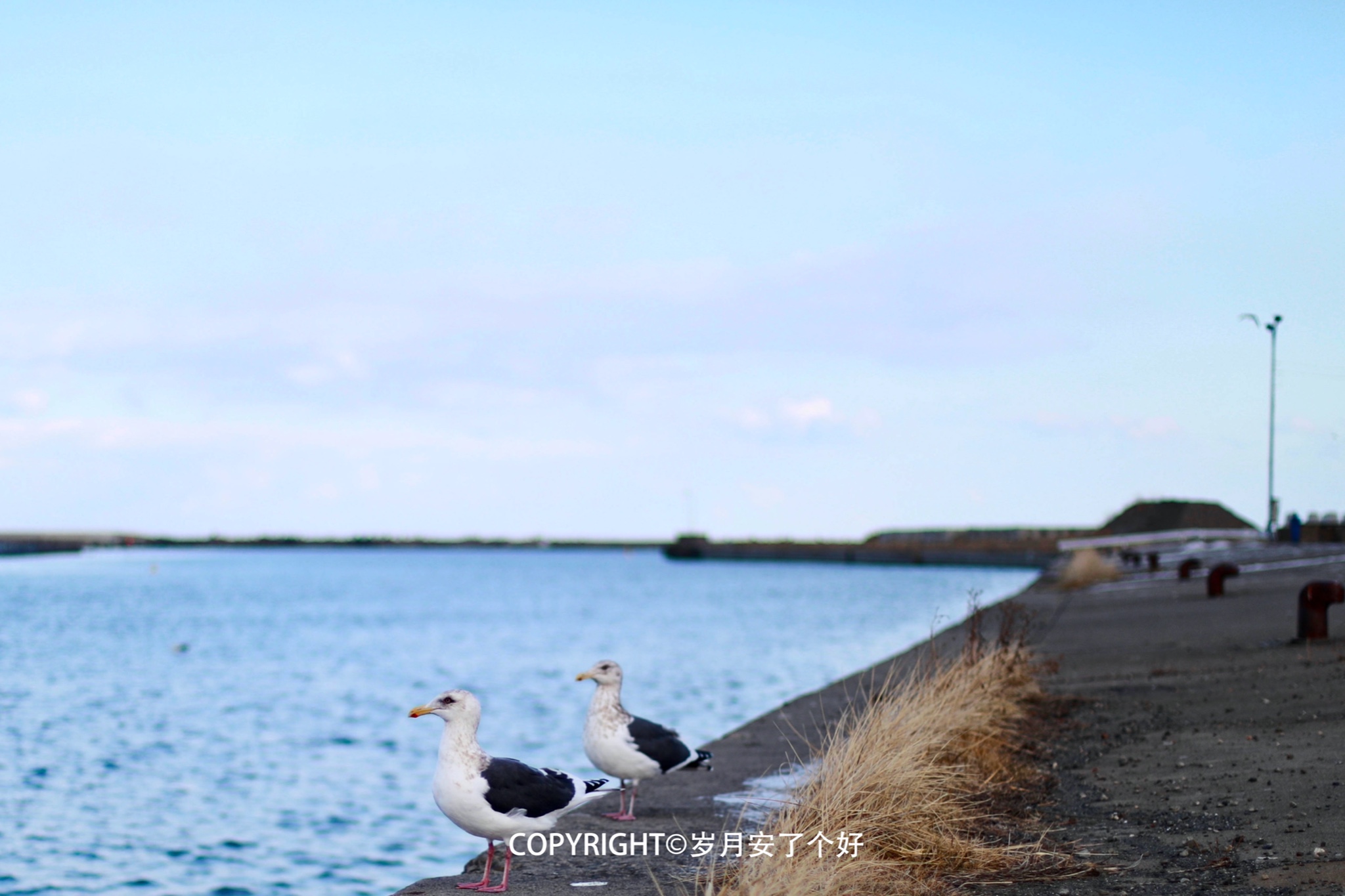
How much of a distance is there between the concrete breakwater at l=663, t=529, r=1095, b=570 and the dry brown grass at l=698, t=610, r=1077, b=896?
88261 mm

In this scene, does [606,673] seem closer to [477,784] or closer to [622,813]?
[622,813]

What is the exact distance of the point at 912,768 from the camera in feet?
26.0

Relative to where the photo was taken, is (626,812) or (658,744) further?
(626,812)

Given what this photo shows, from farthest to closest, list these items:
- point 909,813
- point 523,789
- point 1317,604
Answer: point 1317,604 < point 909,813 < point 523,789

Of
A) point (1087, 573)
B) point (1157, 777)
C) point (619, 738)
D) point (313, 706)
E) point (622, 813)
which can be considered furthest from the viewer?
point (1087, 573)

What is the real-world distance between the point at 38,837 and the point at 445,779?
32.7 feet

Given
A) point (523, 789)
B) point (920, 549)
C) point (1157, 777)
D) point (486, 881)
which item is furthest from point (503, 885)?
point (920, 549)

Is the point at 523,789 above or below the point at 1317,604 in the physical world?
below

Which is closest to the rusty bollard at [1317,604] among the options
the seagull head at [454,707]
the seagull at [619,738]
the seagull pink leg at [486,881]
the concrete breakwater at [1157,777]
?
the concrete breakwater at [1157,777]

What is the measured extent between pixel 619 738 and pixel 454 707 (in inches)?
84.5

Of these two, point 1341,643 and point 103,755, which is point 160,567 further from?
point 1341,643

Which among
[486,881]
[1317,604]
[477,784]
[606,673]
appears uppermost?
[1317,604]

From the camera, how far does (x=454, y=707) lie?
21.3 ft

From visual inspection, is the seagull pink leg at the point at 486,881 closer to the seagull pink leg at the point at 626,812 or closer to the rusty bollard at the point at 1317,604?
the seagull pink leg at the point at 626,812
